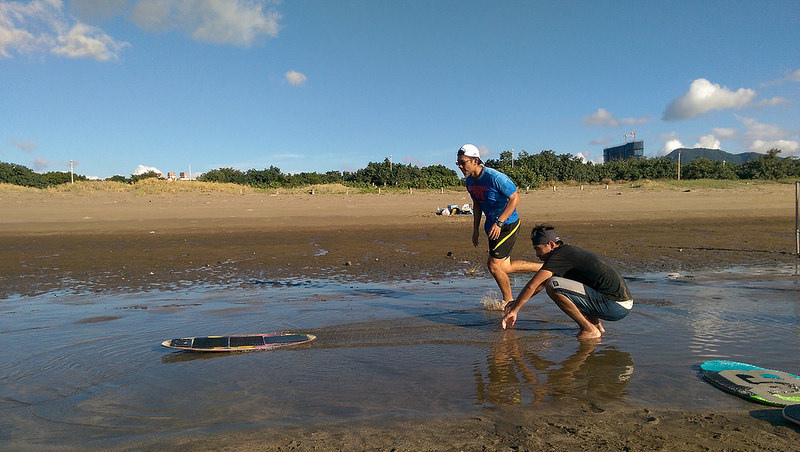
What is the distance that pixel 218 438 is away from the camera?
3023 millimetres

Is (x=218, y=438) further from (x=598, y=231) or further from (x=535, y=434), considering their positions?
(x=598, y=231)

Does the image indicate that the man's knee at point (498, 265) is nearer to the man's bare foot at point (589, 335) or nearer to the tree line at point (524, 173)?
the man's bare foot at point (589, 335)

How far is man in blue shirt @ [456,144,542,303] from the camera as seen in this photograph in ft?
20.1

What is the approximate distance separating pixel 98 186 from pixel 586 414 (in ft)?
108

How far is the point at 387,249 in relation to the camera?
1280 cm

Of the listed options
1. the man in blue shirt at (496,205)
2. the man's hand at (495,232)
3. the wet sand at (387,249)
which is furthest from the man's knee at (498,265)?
the wet sand at (387,249)

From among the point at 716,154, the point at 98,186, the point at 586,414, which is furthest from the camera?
the point at 716,154

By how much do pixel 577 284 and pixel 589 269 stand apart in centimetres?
18

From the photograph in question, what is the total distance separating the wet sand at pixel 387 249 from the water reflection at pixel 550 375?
0.23 meters

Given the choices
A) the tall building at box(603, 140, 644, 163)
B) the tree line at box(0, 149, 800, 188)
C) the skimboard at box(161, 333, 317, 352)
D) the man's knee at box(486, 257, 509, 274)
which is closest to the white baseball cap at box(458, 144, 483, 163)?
the man's knee at box(486, 257, 509, 274)

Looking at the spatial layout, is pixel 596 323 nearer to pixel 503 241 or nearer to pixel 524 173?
pixel 503 241

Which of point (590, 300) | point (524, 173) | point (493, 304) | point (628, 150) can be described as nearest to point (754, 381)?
point (590, 300)

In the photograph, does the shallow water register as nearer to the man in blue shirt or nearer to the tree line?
the man in blue shirt

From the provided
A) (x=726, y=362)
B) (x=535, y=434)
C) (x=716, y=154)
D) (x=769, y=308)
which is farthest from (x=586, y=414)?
(x=716, y=154)
